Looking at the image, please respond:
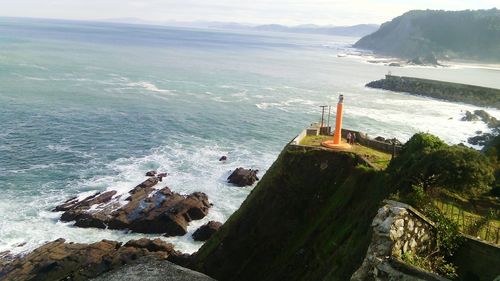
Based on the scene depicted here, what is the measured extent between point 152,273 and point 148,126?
122 ft

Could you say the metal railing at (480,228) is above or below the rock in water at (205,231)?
above

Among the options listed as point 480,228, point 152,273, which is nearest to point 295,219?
point 152,273

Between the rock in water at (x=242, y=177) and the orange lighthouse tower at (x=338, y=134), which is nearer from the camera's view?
the orange lighthouse tower at (x=338, y=134)

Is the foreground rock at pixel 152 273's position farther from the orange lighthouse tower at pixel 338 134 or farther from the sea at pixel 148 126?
the orange lighthouse tower at pixel 338 134

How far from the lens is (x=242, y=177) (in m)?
40.7

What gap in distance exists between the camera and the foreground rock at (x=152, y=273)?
837 inches

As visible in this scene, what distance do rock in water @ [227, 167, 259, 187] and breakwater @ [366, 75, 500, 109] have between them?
5792 centimetres

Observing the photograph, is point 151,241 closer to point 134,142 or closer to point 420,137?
point 420,137

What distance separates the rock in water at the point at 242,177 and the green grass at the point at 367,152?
442 inches

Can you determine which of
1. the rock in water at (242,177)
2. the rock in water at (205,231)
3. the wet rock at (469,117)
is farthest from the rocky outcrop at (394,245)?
the wet rock at (469,117)

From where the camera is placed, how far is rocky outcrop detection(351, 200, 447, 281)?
1015 cm

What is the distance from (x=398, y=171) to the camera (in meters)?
20.4

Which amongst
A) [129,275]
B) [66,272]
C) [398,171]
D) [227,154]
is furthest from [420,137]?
[227,154]

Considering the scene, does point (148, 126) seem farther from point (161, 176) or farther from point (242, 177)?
point (242, 177)
